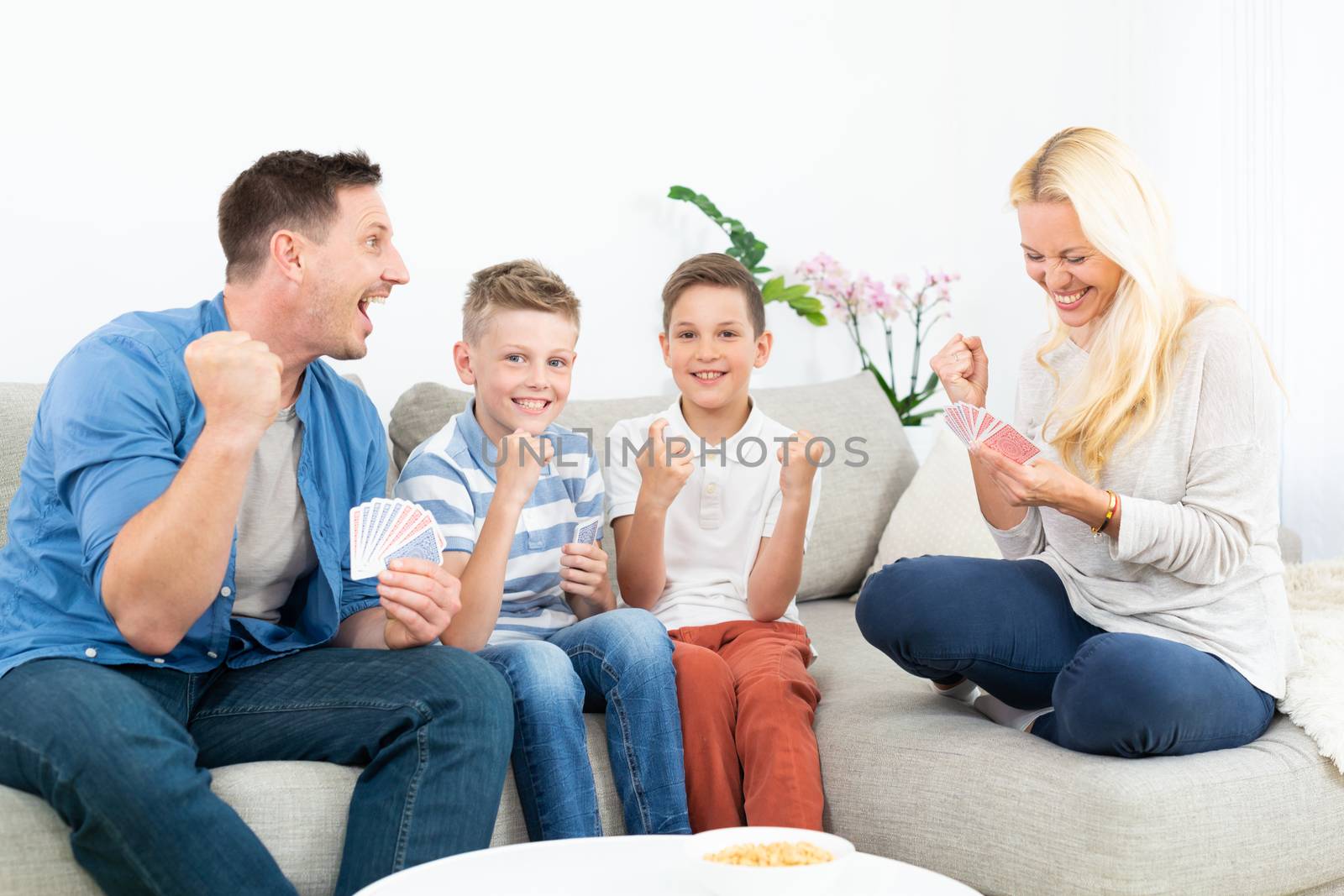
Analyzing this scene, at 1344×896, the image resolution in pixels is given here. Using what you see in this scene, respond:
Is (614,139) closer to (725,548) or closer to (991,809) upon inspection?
(725,548)

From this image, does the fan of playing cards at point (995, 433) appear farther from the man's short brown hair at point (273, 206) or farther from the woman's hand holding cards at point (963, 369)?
the man's short brown hair at point (273, 206)

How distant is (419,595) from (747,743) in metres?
0.56

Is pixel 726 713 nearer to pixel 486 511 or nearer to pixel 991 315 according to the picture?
pixel 486 511

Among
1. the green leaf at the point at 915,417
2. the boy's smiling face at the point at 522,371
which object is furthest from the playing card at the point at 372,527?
the green leaf at the point at 915,417

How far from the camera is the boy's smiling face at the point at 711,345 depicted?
2.29 meters

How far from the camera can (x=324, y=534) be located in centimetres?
179

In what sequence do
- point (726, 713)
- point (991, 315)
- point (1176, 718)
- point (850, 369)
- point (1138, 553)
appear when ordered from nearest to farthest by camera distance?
point (1176, 718) < point (1138, 553) < point (726, 713) < point (850, 369) < point (991, 315)

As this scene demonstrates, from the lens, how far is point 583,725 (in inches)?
67.2

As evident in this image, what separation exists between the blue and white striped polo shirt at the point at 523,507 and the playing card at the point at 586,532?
13 mm

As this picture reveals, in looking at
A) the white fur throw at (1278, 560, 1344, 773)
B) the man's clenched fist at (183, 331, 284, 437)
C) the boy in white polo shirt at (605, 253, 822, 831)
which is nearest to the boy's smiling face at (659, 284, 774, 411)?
the boy in white polo shirt at (605, 253, 822, 831)

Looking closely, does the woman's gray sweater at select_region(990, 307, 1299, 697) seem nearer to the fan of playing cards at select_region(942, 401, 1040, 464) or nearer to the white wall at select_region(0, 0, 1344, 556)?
the fan of playing cards at select_region(942, 401, 1040, 464)

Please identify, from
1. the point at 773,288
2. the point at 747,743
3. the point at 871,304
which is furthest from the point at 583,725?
the point at 871,304

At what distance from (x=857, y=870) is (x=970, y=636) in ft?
2.35

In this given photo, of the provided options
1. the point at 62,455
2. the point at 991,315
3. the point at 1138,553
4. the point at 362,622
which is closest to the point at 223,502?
the point at 62,455
